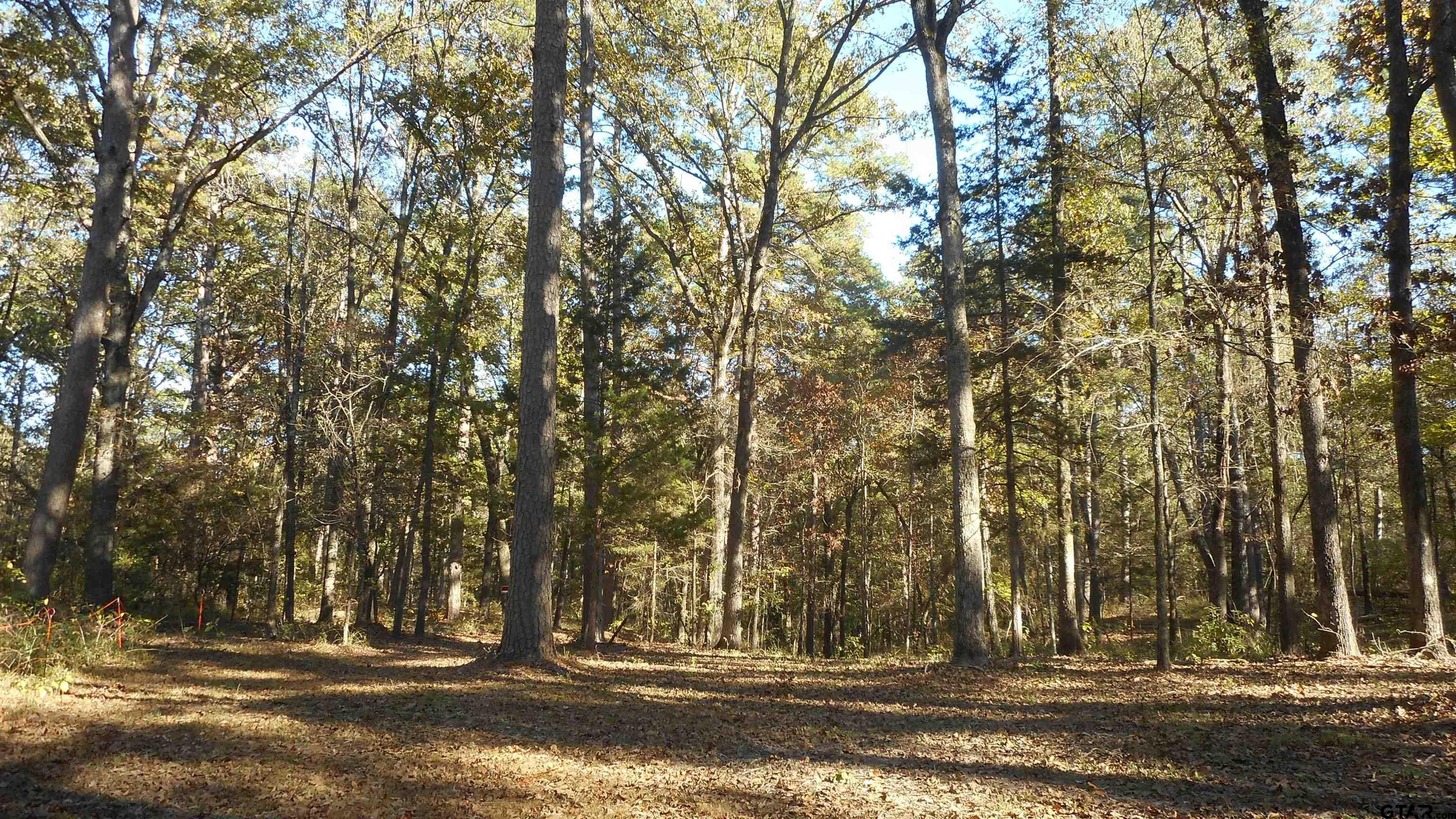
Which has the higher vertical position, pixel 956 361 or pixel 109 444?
pixel 956 361

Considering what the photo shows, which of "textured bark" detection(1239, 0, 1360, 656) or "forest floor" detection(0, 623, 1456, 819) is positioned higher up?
"textured bark" detection(1239, 0, 1360, 656)

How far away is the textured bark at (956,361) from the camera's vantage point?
37.8ft

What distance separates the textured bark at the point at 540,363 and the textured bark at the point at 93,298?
308 inches

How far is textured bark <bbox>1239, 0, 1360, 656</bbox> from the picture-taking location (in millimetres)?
9773

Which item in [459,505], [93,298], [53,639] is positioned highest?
[93,298]

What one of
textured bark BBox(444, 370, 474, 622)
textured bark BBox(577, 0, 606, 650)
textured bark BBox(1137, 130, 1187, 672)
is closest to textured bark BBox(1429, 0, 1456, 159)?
textured bark BBox(1137, 130, 1187, 672)

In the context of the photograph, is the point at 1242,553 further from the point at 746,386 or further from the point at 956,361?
the point at 746,386

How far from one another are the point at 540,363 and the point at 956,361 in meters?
6.60

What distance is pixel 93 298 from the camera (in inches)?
479

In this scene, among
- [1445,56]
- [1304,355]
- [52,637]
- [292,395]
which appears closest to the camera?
[1445,56]

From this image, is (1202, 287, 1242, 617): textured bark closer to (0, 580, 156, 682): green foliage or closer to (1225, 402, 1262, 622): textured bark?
(1225, 402, 1262, 622): textured bark

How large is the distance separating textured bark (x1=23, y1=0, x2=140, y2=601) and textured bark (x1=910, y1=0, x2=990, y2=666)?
45.3 ft

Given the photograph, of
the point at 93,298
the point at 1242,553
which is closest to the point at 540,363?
the point at 93,298

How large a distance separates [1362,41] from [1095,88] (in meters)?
5.03
